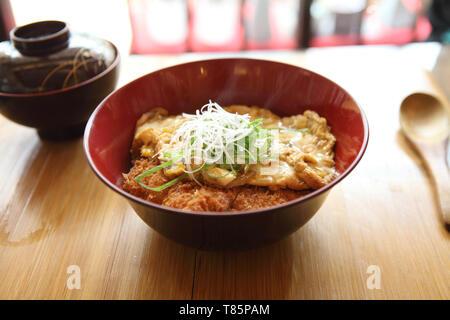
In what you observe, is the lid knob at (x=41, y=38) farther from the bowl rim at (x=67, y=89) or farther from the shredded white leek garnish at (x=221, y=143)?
the shredded white leek garnish at (x=221, y=143)

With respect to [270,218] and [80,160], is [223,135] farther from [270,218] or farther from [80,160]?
[80,160]

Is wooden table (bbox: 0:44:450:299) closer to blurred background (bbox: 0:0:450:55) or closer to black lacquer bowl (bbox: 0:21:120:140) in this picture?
black lacquer bowl (bbox: 0:21:120:140)

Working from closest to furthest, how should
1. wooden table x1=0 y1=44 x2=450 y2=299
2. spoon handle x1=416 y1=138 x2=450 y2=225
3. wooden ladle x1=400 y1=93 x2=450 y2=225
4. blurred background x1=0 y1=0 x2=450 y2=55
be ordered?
wooden table x1=0 y1=44 x2=450 y2=299 → spoon handle x1=416 y1=138 x2=450 y2=225 → wooden ladle x1=400 y1=93 x2=450 y2=225 → blurred background x1=0 y1=0 x2=450 y2=55

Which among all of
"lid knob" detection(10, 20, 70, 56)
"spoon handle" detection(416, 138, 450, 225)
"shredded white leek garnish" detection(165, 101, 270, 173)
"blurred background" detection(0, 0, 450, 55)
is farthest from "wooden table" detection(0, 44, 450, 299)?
"blurred background" detection(0, 0, 450, 55)

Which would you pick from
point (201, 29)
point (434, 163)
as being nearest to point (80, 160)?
point (434, 163)

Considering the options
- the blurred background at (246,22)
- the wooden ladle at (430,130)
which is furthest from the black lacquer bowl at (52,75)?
the blurred background at (246,22)

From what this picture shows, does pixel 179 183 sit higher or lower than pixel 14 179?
higher

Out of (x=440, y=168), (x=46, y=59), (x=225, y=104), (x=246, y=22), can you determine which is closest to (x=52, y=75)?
(x=46, y=59)
